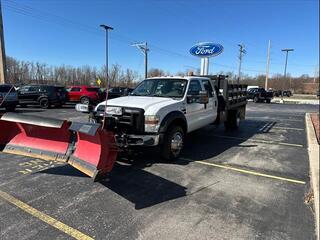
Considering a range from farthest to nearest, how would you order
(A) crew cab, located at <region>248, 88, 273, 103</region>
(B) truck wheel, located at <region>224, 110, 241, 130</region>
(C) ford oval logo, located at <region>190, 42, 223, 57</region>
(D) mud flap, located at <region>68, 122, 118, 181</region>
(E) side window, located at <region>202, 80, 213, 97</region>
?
(A) crew cab, located at <region>248, 88, 273, 103</region>, (C) ford oval logo, located at <region>190, 42, 223, 57</region>, (B) truck wheel, located at <region>224, 110, 241, 130</region>, (E) side window, located at <region>202, 80, 213, 97</region>, (D) mud flap, located at <region>68, 122, 118, 181</region>

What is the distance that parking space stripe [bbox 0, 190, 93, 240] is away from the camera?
10.5 feet

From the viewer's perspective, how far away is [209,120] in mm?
8070

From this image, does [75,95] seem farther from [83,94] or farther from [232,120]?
[232,120]

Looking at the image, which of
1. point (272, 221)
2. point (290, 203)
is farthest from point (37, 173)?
point (290, 203)

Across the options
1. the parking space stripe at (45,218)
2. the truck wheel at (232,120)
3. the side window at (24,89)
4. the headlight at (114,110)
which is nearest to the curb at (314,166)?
the truck wheel at (232,120)

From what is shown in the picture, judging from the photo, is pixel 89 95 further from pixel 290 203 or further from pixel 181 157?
pixel 290 203

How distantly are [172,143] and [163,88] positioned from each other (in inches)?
66.0

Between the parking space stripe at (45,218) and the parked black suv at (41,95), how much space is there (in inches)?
658

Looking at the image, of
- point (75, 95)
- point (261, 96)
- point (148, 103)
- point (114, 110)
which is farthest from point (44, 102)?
point (261, 96)

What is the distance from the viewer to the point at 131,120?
5480 mm

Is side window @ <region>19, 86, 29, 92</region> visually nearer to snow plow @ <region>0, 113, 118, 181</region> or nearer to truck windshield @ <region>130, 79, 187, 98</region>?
truck windshield @ <region>130, 79, 187, 98</region>

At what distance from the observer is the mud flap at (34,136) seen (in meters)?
4.53

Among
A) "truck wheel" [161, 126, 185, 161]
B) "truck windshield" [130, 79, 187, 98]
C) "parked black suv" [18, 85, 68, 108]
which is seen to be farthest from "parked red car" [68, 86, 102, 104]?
"truck wheel" [161, 126, 185, 161]

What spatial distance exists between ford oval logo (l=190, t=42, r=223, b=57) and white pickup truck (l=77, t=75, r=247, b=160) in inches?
210
